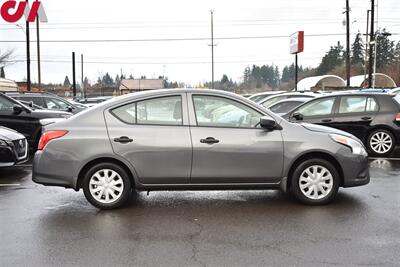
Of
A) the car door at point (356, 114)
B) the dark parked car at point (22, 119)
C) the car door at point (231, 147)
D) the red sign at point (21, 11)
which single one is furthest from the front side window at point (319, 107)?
the red sign at point (21, 11)

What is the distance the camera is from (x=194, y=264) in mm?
3986

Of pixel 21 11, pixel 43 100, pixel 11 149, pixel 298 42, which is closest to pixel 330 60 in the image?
pixel 298 42

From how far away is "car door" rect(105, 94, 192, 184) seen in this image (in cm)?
562

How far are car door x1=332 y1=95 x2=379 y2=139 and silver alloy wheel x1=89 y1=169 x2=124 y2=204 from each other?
6.34m

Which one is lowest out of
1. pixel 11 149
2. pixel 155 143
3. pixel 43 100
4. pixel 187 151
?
pixel 11 149

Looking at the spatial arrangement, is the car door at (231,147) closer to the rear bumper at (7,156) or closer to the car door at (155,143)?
the car door at (155,143)

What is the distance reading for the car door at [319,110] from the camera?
10430 mm

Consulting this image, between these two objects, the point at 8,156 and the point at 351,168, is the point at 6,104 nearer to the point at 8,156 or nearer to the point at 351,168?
the point at 8,156

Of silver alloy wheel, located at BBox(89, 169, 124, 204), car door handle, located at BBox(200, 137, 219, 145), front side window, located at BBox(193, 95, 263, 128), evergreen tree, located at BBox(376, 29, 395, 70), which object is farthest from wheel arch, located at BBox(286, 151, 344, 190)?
evergreen tree, located at BBox(376, 29, 395, 70)

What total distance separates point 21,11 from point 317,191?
85.0 feet

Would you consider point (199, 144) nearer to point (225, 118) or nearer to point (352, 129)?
point (225, 118)

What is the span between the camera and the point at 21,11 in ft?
88.5

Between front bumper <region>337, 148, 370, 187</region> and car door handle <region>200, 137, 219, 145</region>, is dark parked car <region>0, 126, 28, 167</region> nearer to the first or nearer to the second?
car door handle <region>200, 137, 219, 145</region>

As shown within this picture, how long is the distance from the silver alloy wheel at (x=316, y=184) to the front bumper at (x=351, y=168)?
0.22 meters
